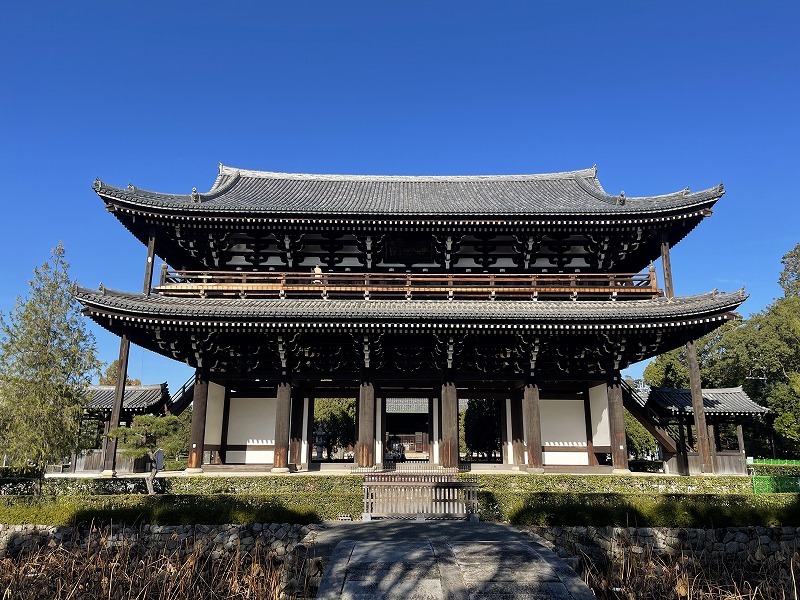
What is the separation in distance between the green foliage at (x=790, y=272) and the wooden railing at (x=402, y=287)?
48271mm

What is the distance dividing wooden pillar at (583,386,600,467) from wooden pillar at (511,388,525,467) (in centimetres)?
268

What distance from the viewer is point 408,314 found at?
59.9 ft

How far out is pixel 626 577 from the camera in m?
9.78

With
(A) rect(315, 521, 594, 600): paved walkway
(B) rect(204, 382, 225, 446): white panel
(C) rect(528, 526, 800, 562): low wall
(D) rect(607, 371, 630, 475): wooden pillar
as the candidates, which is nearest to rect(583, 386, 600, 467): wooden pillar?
(D) rect(607, 371, 630, 475): wooden pillar

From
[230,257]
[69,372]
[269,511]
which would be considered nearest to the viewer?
[269,511]

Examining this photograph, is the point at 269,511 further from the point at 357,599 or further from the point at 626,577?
the point at 626,577

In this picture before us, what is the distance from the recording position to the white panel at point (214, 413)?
2075cm

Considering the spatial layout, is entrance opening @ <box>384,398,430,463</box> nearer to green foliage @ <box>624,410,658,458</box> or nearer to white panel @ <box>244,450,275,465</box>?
white panel @ <box>244,450,275,465</box>

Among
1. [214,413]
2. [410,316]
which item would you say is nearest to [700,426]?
[410,316]

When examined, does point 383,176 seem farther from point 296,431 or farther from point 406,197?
point 296,431

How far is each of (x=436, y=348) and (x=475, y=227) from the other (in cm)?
525

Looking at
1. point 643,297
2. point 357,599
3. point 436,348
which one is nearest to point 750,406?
point 643,297

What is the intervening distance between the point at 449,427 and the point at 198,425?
9.80 metres

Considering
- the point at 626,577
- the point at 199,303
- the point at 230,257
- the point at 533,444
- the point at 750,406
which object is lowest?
the point at 626,577
